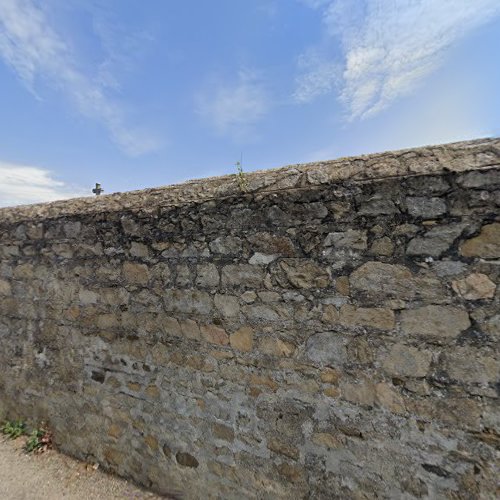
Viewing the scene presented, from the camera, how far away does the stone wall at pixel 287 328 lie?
182 centimetres

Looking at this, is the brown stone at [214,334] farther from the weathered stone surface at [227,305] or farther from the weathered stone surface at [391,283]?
the weathered stone surface at [391,283]

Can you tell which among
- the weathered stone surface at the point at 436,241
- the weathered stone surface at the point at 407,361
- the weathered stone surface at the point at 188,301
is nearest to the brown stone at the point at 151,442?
the weathered stone surface at the point at 188,301

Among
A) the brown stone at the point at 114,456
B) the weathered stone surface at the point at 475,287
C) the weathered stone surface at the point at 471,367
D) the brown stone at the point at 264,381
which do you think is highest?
the weathered stone surface at the point at 475,287

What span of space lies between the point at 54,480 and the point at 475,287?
3.56m

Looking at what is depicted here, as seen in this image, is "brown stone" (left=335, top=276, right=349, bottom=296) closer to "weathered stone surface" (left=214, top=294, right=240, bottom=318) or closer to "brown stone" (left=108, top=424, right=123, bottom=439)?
"weathered stone surface" (left=214, top=294, right=240, bottom=318)

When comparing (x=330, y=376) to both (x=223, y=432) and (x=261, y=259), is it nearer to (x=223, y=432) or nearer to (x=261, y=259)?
(x=261, y=259)

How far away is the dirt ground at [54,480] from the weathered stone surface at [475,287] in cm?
270

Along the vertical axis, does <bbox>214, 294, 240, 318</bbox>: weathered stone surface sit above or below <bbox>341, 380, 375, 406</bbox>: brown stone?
above

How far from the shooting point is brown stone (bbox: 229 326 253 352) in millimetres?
2418

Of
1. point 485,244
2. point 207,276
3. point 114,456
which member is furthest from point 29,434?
point 485,244

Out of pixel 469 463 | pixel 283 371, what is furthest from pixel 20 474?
pixel 469 463

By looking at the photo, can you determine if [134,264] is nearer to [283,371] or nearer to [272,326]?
[272,326]

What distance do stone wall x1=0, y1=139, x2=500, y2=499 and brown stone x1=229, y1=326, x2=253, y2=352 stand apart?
11 millimetres

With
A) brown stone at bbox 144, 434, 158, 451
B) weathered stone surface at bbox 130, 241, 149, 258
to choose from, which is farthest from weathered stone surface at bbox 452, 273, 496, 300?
brown stone at bbox 144, 434, 158, 451
